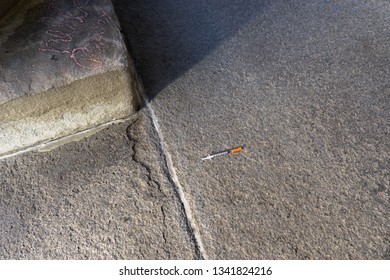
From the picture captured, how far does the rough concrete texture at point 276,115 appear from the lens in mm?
2076

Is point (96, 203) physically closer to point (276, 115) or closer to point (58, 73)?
point (58, 73)

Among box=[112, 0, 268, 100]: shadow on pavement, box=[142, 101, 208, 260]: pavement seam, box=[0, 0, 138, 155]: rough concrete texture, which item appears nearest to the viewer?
box=[142, 101, 208, 260]: pavement seam

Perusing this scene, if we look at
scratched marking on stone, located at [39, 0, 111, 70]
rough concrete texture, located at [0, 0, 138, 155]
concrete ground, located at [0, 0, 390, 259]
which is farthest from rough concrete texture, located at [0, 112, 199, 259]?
scratched marking on stone, located at [39, 0, 111, 70]

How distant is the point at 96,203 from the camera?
2.23 meters

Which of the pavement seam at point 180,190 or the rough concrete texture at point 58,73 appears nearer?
the pavement seam at point 180,190

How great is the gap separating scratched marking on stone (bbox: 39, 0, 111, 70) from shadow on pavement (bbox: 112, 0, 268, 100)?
0.50 metres

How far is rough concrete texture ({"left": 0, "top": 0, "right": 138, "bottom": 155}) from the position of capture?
2.27m

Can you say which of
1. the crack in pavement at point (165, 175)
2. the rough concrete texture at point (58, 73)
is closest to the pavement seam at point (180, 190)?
the crack in pavement at point (165, 175)

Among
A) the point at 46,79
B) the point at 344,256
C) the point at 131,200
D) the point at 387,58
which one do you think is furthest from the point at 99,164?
the point at 387,58

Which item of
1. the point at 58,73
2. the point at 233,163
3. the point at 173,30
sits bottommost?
the point at 233,163

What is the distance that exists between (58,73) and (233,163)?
1155mm

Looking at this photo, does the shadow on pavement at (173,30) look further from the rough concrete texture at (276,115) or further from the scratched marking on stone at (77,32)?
the scratched marking on stone at (77,32)

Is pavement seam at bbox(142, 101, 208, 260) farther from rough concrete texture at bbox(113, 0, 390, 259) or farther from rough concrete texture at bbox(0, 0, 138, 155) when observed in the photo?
rough concrete texture at bbox(0, 0, 138, 155)

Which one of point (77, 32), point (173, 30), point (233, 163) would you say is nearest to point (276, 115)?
point (233, 163)
